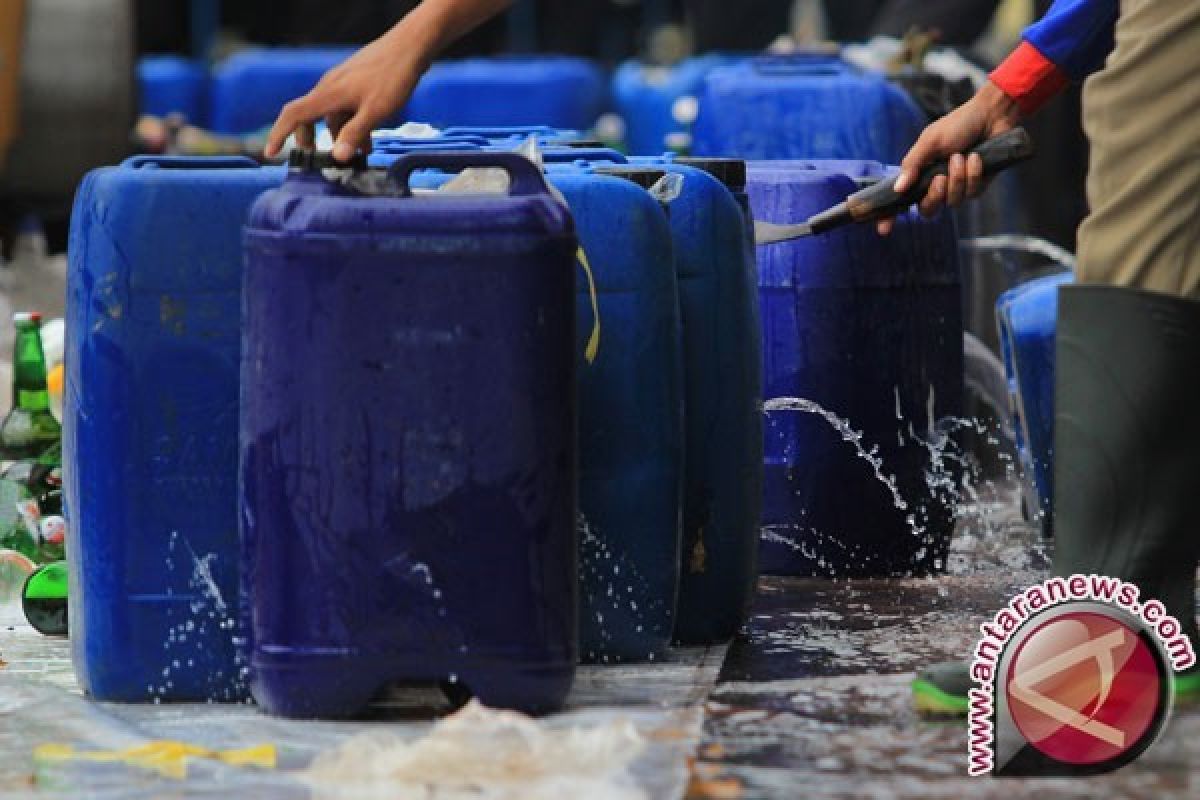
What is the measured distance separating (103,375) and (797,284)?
1.42 m

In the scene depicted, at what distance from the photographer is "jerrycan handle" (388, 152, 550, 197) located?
333cm

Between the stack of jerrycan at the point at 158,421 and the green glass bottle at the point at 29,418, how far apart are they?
58.7 inches

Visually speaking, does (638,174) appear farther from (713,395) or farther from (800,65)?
(800,65)

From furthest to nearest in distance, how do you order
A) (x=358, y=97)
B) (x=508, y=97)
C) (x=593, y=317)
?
(x=508, y=97)
(x=593, y=317)
(x=358, y=97)

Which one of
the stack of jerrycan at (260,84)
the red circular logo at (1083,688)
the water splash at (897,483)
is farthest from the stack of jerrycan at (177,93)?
the red circular logo at (1083,688)

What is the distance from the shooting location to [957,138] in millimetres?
3939

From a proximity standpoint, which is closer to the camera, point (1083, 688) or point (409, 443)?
point (1083, 688)

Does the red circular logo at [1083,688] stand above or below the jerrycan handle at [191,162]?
below

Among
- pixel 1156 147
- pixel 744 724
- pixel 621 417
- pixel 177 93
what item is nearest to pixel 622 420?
pixel 621 417

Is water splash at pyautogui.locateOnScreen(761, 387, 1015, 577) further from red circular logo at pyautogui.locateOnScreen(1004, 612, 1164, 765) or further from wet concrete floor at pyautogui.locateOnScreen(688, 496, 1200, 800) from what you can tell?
red circular logo at pyautogui.locateOnScreen(1004, 612, 1164, 765)

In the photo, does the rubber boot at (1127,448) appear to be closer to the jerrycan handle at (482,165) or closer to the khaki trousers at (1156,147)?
the khaki trousers at (1156,147)

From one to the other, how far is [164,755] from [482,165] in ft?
A: 2.63

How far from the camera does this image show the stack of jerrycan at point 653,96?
33.3 feet

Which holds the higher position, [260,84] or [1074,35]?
[1074,35]
